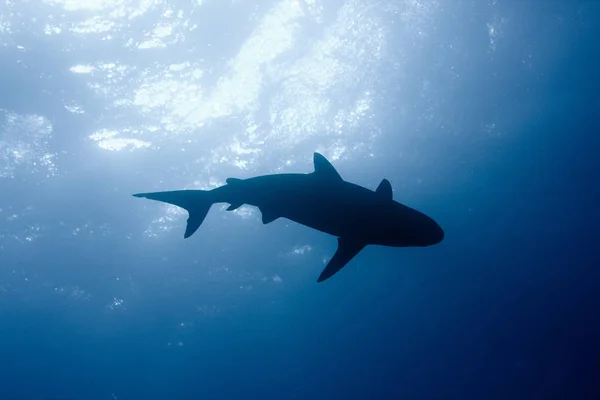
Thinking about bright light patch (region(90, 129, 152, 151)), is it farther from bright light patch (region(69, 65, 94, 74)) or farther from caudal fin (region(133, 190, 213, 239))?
caudal fin (region(133, 190, 213, 239))

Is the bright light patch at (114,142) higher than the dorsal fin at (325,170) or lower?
higher

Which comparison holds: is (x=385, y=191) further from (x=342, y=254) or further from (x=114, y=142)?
(x=114, y=142)

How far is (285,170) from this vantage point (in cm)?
1747

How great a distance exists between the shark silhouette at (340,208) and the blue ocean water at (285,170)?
10.5m

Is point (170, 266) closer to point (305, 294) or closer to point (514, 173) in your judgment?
point (305, 294)

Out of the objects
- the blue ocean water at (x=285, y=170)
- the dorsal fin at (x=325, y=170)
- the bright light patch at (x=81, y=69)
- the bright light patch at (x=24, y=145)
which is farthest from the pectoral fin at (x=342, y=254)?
the bright light patch at (x=24, y=145)

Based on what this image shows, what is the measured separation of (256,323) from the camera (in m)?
30.1

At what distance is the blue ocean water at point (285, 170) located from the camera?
47.5ft

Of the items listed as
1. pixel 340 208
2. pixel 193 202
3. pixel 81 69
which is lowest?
pixel 340 208

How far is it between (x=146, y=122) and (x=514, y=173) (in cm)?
1889

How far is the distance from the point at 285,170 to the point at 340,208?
12418 mm

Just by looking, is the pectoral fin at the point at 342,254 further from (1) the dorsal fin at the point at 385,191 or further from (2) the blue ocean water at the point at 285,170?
(2) the blue ocean water at the point at 285,170

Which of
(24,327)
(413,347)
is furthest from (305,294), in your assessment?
(24,327)

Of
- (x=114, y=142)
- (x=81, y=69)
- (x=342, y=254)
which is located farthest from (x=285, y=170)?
(x=342, y=254)
